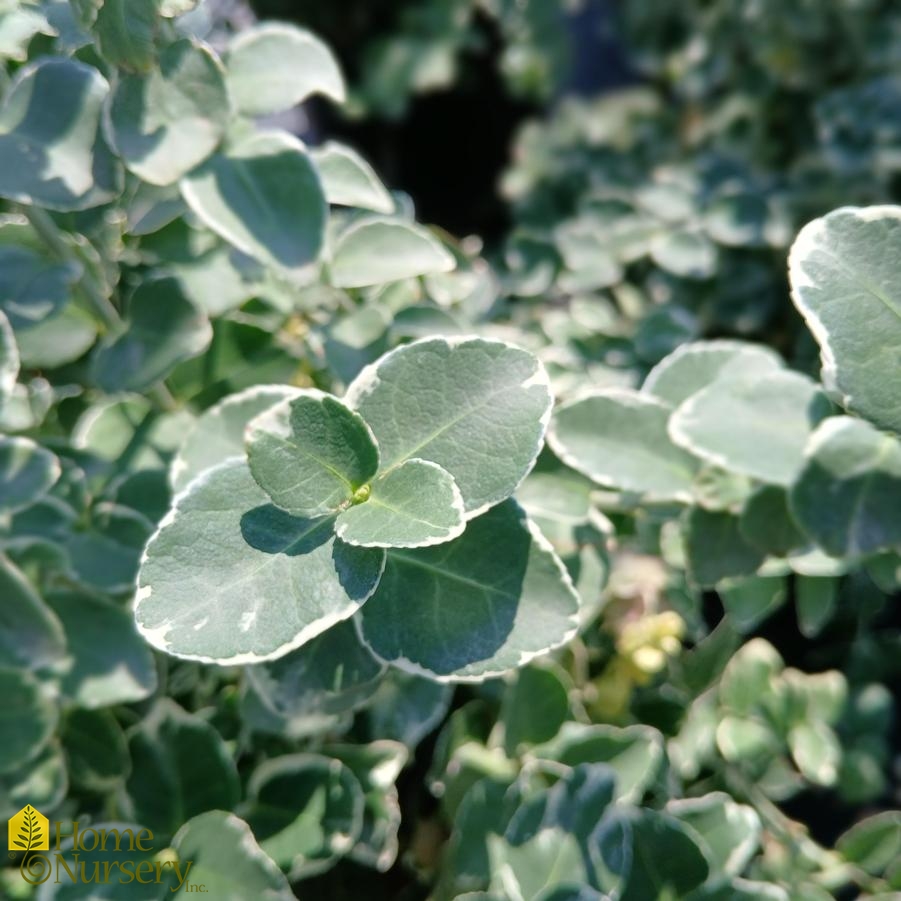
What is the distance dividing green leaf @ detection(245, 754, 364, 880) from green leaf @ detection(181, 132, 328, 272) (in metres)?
0.38

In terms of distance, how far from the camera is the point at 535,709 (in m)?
0.76

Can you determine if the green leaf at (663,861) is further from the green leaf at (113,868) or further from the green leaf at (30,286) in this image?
the green leaf at (30,286)

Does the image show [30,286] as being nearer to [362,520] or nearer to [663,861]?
[362,520]

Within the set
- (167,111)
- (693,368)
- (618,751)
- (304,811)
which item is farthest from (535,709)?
(167,111)

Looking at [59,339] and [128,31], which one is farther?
[59,339]

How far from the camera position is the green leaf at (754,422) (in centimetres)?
59

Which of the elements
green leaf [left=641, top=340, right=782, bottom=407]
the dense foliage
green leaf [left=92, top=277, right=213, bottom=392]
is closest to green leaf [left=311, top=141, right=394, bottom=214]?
the dense foliage

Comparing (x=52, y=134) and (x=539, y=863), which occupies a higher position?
(x=52, y=134)

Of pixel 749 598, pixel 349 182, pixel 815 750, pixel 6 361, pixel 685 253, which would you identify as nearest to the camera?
pixel 6 361

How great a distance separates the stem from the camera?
0.66 meters

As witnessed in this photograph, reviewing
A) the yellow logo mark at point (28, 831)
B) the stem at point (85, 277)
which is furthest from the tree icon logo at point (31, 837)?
the stem at point (85, 277)

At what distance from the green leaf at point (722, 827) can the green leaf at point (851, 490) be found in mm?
259

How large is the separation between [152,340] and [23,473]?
0.44 ft

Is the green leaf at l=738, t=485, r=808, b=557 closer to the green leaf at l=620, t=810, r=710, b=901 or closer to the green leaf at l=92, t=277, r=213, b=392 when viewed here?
the green leaf at l=620, t=810, r=710, b=901
